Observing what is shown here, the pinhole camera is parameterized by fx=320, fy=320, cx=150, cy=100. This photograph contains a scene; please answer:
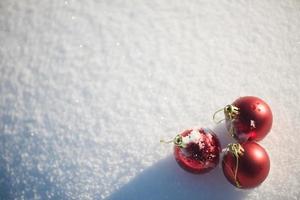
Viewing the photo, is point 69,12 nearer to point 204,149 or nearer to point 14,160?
point 14,160

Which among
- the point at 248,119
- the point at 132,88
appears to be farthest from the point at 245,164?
the point at 132,88

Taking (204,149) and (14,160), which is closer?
(204,149)

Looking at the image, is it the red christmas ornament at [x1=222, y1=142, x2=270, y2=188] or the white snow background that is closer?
the red christmas ornament at [x1=222, y1=142, x2=270, y2=188]

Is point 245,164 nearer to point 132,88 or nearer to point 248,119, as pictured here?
point 248,119

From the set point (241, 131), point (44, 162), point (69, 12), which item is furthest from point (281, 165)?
point (69, 12)

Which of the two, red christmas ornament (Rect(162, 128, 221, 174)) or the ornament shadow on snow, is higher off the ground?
red christmas ornament (Rect(162, 128, 221, 174))

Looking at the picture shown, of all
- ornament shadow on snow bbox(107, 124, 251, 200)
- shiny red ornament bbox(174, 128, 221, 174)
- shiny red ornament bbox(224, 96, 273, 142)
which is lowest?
ornament shadow on snow bbox(107, 124, 251, 200)
